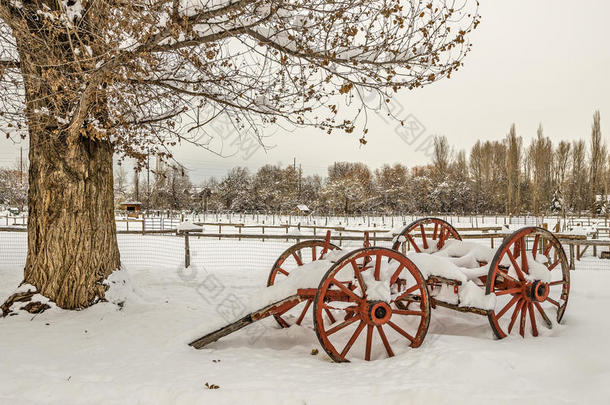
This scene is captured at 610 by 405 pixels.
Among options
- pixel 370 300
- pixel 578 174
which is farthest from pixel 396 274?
pixel 578 174

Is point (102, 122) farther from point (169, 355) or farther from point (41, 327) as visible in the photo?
point (169, 355)

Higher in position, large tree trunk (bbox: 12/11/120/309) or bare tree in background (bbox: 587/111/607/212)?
bare tree in background (bbox: 587/111/607/212)

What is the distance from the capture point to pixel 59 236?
511cm

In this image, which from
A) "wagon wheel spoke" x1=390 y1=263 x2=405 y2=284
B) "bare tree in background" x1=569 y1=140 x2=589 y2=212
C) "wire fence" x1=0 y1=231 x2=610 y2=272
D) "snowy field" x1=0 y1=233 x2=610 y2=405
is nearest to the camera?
"snowy field" x1=0 y1=233 x2=610 y2=405

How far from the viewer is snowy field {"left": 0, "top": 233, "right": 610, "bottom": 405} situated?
2994mm

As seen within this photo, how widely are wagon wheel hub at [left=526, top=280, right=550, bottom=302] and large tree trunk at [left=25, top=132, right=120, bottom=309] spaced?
17.5 feet

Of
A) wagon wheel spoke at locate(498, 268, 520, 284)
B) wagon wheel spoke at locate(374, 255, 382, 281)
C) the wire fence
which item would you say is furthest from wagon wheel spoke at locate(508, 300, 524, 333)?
the wire fence

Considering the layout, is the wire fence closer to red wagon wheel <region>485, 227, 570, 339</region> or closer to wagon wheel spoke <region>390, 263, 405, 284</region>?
red wagon wheel <region>485, 227, 570, 339</region>

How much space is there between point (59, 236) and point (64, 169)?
87cm

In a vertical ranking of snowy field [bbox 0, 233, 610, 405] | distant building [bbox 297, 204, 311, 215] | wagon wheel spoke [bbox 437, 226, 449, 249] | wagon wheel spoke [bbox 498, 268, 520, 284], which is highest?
distant building [bbox 297, 204, 311, 215]

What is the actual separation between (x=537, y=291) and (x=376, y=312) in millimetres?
→ 1863

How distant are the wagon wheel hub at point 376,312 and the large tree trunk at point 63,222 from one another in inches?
144

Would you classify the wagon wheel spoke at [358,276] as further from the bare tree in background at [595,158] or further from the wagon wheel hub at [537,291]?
the bare tree in background at [595,158]

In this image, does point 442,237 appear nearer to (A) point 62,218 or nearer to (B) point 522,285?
(B) point 522,285
